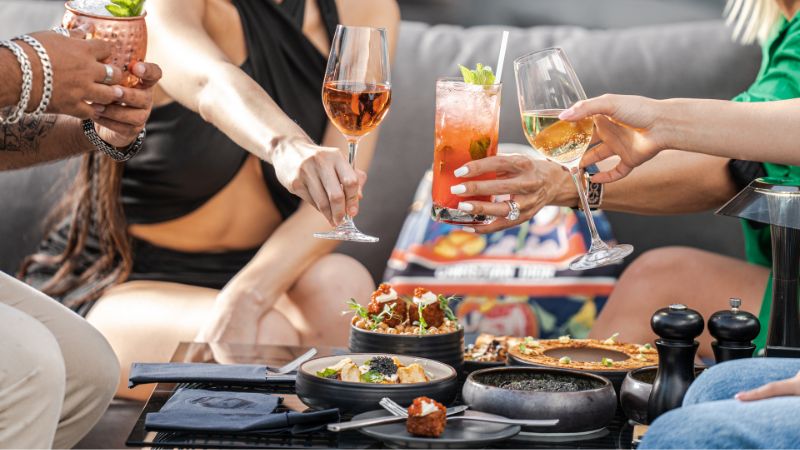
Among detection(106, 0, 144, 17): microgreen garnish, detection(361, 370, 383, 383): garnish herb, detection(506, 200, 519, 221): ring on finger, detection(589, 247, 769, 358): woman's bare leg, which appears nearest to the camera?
detection(361, 370, 383, 383): garnish herb

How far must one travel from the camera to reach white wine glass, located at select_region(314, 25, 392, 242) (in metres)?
1.80

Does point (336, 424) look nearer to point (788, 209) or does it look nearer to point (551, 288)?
point (788, 209)

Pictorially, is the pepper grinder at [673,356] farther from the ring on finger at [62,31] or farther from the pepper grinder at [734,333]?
the ring on finger at [62,31]

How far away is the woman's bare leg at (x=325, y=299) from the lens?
9.00ft

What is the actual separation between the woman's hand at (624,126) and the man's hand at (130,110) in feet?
2.25

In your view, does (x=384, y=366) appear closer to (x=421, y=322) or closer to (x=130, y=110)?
(x=421, y=322)

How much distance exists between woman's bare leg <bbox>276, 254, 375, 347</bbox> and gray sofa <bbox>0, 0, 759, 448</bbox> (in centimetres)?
32

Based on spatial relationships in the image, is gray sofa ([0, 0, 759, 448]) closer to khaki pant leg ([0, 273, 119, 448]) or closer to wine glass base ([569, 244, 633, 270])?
khaki pant leg ([0, 273, 119, 448])

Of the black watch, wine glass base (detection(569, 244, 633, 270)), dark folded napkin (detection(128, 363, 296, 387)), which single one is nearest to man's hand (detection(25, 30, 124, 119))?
the black watch

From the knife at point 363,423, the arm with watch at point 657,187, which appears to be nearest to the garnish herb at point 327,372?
the knife at point 363,423

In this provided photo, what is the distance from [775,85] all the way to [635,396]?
114 cm

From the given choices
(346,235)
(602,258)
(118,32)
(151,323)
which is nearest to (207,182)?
(151,323)

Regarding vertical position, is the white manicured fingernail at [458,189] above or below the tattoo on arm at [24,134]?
below

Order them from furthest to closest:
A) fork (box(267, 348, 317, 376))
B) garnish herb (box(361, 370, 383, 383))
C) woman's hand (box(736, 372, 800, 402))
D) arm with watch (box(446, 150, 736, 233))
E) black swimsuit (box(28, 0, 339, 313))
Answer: black swimsuit (box(28, 0, 339, 313)) < arm with watch (box(446, 150, 736, 233)) < fork (box(267, 348, 317, 376)) < garnish herb (box(361, 370, 383, 383)) < woman's hand (box(736, 372, 800, 402))
